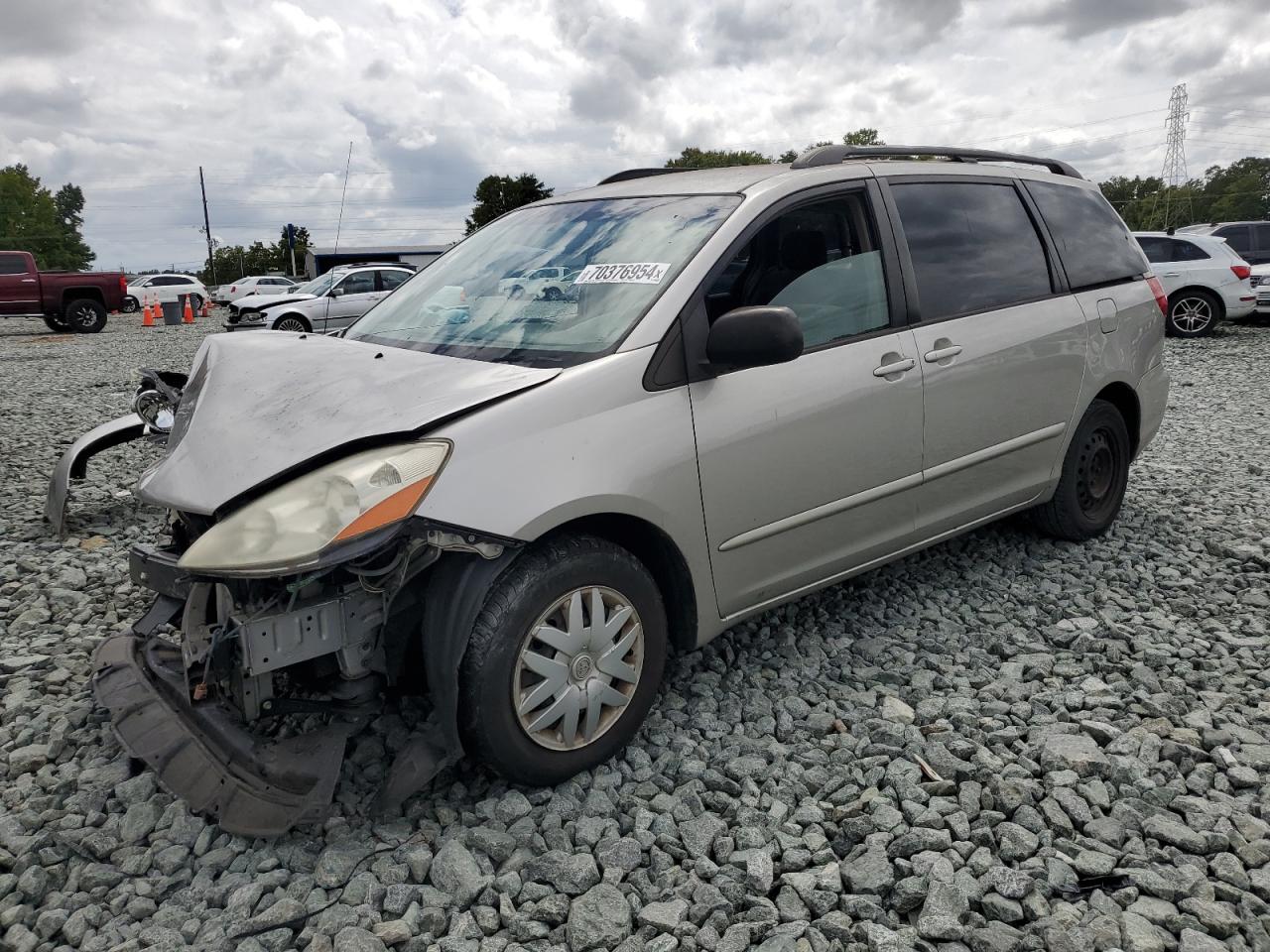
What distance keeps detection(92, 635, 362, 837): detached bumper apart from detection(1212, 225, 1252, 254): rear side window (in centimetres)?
1765

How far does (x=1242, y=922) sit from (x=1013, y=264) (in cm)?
270

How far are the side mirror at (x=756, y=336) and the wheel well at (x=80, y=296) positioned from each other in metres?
23.6

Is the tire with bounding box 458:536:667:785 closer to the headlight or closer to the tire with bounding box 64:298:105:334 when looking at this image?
the headlight

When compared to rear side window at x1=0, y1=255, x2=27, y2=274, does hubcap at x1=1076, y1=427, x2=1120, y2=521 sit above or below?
below

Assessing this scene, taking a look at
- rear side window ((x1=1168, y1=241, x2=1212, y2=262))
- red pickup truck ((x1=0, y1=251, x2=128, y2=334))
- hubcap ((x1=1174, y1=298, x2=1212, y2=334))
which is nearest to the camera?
rear side window ((x1=1168, y1=241, x2=1212, y2=262))

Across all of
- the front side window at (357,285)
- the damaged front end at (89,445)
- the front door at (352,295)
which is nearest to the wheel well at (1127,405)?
the damaged front end at (89,445)

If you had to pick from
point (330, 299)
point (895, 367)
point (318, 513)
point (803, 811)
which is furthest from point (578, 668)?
point (330, 299)

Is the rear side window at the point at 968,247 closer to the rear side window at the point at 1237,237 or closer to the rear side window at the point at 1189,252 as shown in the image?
the rear side window at the point at 1189,252

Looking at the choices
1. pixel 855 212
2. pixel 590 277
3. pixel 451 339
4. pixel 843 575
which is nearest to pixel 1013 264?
pixel 855 212

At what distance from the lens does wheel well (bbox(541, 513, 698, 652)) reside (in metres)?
2.72

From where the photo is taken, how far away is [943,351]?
3.55 meters

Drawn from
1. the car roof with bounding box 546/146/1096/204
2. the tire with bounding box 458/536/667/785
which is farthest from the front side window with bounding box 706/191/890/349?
the tire with bounding box 458/536/667/785

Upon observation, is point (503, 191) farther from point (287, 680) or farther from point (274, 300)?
point (287, 680)

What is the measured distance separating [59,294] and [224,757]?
23.5m
